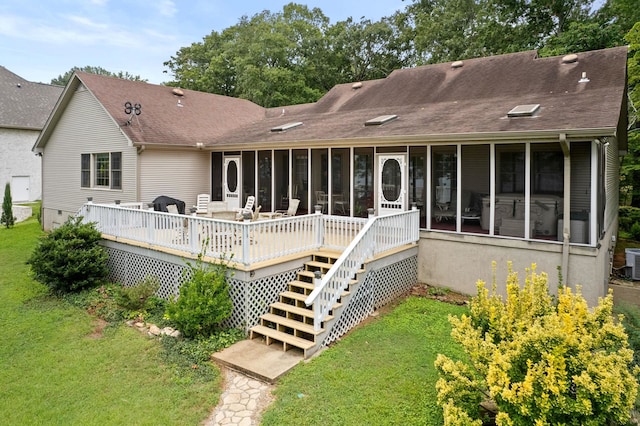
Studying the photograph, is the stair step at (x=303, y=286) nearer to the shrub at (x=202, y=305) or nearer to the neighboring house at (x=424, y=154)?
the shrub at (x=202, y=305)

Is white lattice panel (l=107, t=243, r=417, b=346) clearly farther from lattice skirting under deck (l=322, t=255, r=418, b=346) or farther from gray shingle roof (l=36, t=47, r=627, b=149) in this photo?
gray shingle roof (l=36, t=47, r=627, b=149)

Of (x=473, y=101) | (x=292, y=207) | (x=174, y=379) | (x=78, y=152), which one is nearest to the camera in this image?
(x=174, y=379)

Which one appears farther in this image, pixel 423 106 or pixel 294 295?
pixel 423 106

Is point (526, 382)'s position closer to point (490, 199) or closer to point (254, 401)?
point (254, 401)

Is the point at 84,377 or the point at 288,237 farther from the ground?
the point at 288,237

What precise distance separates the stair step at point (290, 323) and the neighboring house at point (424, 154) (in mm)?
3795

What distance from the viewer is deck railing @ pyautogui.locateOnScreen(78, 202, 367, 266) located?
7.22m

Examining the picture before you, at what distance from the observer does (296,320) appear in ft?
22.8

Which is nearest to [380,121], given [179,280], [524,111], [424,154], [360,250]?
[424,154]

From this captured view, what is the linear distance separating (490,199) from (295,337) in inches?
202

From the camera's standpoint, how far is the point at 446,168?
1024 centimetres

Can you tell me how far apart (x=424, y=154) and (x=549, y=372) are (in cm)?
738

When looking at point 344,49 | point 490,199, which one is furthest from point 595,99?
point 344,49

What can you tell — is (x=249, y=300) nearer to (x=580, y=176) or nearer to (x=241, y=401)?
(x=241, y=401)
